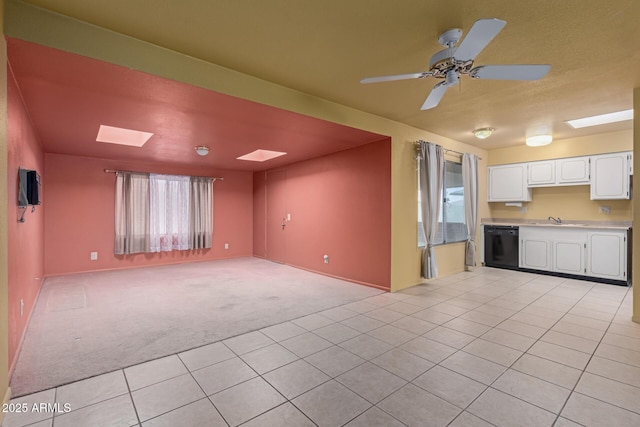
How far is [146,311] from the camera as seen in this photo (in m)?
3.54

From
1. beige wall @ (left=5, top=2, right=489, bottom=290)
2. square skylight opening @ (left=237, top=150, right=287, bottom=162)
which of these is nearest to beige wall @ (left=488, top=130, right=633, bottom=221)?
beige wall @ (left=5, top=2, right=489, bottom=290)

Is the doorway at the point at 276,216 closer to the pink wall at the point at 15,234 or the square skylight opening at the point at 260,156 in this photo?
the square skylight opening at the point at 260,156

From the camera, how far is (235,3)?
73.0 inches

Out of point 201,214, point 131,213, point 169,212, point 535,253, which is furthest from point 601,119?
point 131,213

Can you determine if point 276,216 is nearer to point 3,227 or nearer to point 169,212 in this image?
point 169,212

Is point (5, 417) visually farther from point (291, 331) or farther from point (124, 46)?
point (124, 46)

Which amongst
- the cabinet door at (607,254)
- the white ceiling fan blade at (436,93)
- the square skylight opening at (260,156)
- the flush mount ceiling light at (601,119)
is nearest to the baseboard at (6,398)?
the white ceiling fan blade at (436,93)

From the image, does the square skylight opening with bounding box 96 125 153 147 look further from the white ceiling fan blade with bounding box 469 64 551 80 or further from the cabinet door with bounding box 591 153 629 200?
the cabinet door with bounding box 591 153 629 200

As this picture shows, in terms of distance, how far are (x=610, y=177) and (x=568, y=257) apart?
1425 millimetres

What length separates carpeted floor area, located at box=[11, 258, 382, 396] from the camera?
2400 millimetres

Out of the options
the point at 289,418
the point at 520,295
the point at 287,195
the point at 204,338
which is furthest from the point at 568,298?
the point at 287,195

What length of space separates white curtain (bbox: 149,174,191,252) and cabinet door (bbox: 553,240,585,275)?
7278mm

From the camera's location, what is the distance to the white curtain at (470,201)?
18.3 ft

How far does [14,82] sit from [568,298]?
6.35 meters
